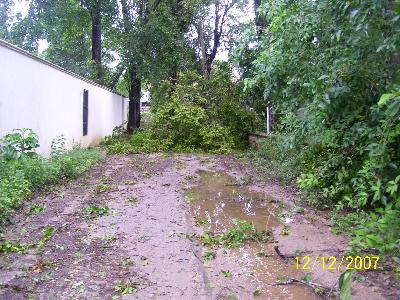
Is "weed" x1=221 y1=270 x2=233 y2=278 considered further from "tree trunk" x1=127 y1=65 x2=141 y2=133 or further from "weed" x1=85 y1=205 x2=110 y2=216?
"tree trunk" x1=127 y1=65 x2=141 y2=133

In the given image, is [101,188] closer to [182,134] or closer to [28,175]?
[28,175]

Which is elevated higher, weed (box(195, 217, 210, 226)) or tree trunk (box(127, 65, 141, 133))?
tree trunk (box(127, 65, 141, 133))

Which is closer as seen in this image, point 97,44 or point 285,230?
point 285,230

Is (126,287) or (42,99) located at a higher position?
(42,99)

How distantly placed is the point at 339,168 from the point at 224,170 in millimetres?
4478

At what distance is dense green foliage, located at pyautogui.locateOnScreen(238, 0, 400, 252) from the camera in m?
4.42

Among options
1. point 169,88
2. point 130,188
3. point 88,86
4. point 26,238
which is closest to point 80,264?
point 26,238

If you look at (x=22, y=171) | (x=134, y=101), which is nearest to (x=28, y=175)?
(x=22, y=171)

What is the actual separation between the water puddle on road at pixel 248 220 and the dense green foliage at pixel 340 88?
0.82 m

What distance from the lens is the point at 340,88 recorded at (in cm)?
527

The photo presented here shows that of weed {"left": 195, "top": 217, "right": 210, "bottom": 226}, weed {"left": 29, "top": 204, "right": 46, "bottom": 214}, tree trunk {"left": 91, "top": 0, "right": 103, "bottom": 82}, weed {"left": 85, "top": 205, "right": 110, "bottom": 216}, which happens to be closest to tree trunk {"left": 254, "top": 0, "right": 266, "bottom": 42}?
weed {"left": 195, "top": 217, "right": 210, "bottom": 226}

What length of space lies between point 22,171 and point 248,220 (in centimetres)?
381

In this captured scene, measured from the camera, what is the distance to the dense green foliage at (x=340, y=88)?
14.5ft

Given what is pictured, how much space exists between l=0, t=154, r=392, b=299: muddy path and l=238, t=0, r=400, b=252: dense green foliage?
0.78 metres
